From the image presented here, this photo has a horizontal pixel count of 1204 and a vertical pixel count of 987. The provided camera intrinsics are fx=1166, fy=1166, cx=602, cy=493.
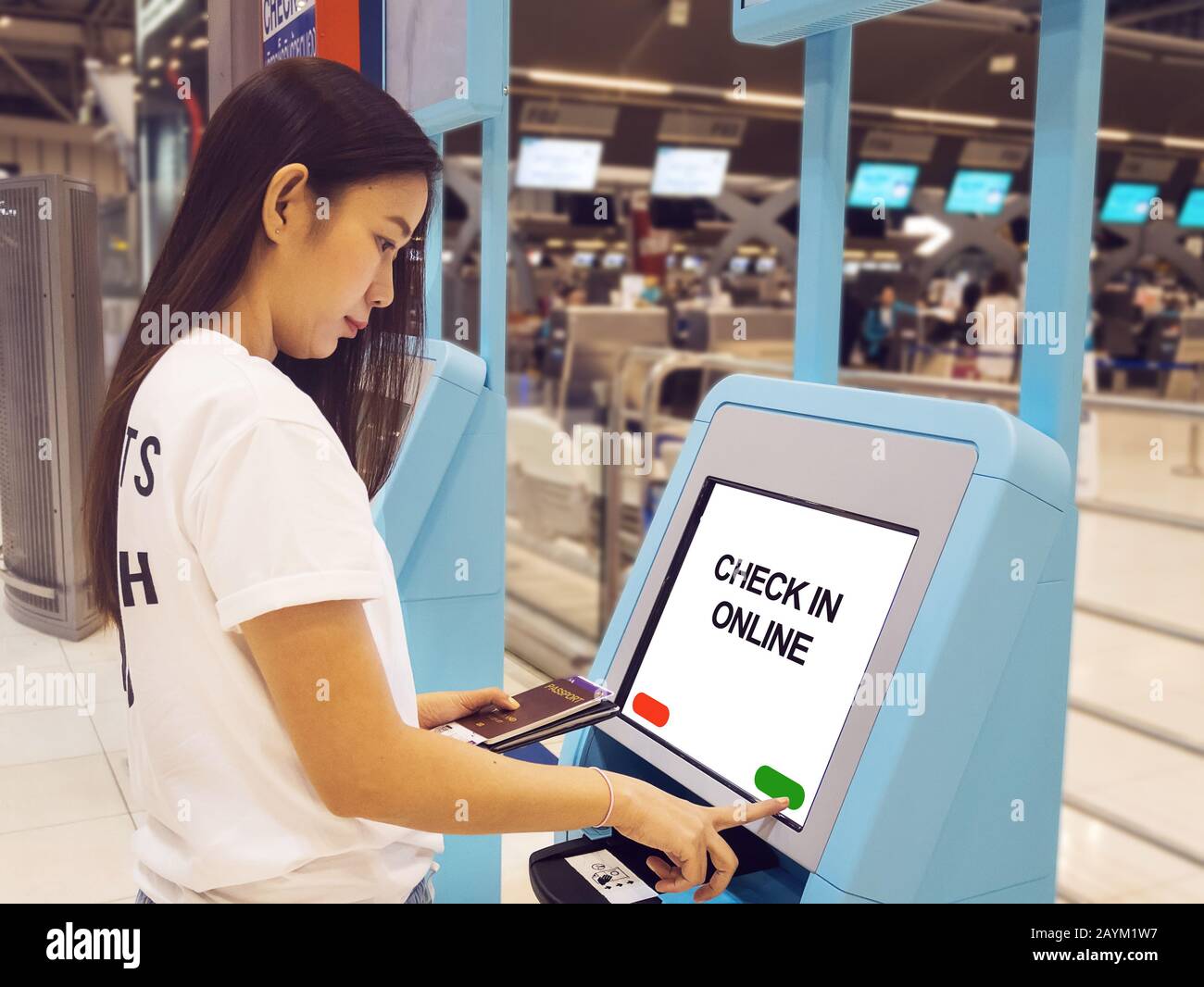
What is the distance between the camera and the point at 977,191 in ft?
44.1

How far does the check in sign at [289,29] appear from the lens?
217 cm

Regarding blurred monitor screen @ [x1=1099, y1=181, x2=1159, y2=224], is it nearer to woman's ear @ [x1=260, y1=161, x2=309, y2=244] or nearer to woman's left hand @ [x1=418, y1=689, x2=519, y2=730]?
woman's left hand @ [x1=418, y1=689, x2=519, y2=730]

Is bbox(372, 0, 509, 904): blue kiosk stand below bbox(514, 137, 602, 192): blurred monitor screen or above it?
below

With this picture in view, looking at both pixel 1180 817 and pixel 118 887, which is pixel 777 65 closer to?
pixel 1180 817

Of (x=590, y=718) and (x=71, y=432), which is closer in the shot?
(x=590, y=718)

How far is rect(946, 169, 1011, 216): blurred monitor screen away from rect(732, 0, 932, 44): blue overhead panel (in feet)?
42.5

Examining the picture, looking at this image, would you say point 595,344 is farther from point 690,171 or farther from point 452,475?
point 690,171

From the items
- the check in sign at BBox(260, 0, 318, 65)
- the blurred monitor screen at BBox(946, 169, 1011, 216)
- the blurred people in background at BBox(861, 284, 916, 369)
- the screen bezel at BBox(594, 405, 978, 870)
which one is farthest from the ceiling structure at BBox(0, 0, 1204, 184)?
the screen bezel at BBox(594, 405, 978, 870)

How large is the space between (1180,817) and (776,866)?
2898mm

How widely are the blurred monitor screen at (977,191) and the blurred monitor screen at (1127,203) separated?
146 centimetres

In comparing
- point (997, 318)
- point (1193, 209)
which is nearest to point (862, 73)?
point (997, 318)

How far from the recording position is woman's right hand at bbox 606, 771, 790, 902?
0.94 m

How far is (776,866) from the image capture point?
1.02 metres

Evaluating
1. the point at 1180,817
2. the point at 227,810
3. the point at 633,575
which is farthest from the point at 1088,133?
the point at 1180,817
